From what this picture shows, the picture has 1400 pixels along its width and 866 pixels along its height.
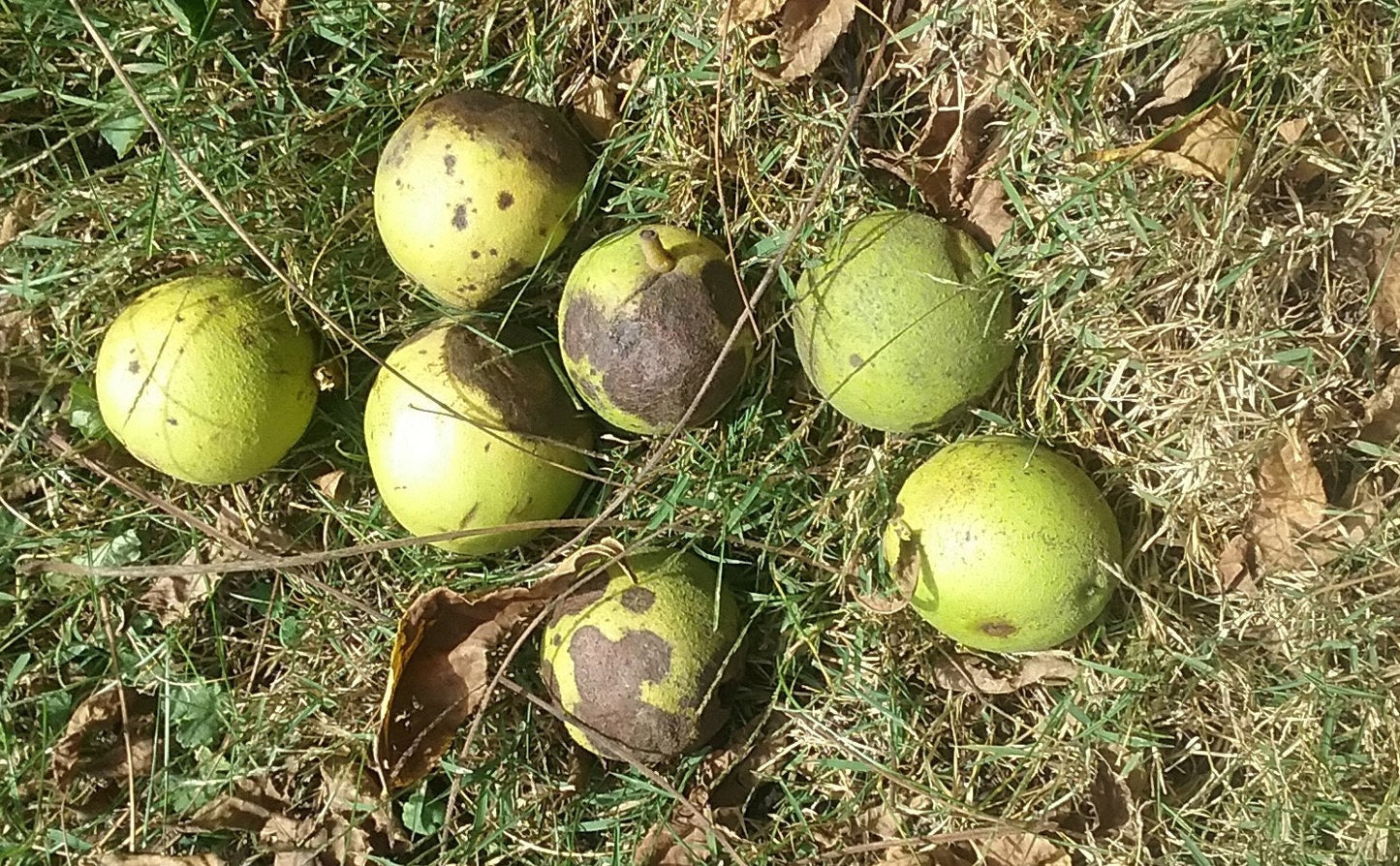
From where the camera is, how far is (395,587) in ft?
9.44

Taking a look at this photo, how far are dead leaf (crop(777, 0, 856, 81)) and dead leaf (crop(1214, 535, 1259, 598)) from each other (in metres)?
1.47

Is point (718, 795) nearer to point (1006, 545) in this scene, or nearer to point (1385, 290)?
point (1006, 545)

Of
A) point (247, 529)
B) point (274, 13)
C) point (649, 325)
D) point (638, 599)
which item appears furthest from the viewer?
point (247, 529)

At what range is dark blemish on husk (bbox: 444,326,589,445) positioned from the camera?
2.46 meters

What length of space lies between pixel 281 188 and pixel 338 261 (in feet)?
0.79

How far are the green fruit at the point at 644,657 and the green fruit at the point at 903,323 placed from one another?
573 mm

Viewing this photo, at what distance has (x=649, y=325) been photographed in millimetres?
2344

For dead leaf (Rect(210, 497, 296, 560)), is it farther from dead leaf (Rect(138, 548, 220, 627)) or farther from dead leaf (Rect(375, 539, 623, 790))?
dead leaf (Rect(375, 539, 623, 790))

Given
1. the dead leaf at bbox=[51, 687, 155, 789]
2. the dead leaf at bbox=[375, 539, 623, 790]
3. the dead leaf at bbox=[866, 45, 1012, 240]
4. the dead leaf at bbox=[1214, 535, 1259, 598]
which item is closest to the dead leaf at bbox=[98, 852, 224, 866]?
the dead leaf at bbox=[51, 687, 155, 789]

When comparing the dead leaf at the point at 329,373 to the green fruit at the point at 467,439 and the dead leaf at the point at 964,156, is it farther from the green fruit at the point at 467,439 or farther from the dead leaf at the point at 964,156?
the dead leaf at the point at 964,156

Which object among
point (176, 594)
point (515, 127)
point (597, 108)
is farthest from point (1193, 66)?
point (176, 594)

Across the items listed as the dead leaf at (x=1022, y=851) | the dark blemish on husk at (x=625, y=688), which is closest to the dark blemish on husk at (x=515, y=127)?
the dark blemish on husk at (x=625, y=688)

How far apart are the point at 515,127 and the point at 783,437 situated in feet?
3.14

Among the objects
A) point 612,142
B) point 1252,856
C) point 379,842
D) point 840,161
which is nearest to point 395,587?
point 379,842
